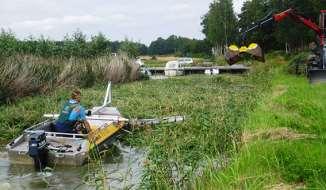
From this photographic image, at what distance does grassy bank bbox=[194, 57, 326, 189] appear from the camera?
7.26 metres

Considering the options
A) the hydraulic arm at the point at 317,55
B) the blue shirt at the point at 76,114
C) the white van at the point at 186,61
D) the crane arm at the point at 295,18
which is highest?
the crane arm at the point at 295,18

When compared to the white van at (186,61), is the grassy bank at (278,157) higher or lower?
higher

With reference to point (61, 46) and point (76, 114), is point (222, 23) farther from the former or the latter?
point (76, 114)

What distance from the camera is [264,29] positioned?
6994cm

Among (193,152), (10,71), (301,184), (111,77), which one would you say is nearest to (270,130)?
(193,152)

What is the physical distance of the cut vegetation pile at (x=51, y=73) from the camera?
2259 centimetres

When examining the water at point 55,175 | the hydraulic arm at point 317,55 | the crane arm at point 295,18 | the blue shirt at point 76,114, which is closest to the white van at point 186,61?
the crane arm at point 295,18

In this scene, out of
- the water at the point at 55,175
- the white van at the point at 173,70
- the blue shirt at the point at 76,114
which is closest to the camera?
the water at the point at 55,175

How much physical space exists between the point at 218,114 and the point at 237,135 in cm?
144

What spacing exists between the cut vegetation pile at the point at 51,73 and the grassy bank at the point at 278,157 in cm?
1243

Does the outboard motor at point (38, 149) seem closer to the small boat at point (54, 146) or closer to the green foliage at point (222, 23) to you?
the small boat at point (54, 146)

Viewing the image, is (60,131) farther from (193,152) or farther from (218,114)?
(193,152)

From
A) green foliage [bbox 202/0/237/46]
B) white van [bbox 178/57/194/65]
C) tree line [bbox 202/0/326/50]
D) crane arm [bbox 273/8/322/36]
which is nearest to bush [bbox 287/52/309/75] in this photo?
tree line [bbox 202/0/326/50]

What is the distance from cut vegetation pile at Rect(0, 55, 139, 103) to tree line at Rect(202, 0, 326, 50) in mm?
8684
